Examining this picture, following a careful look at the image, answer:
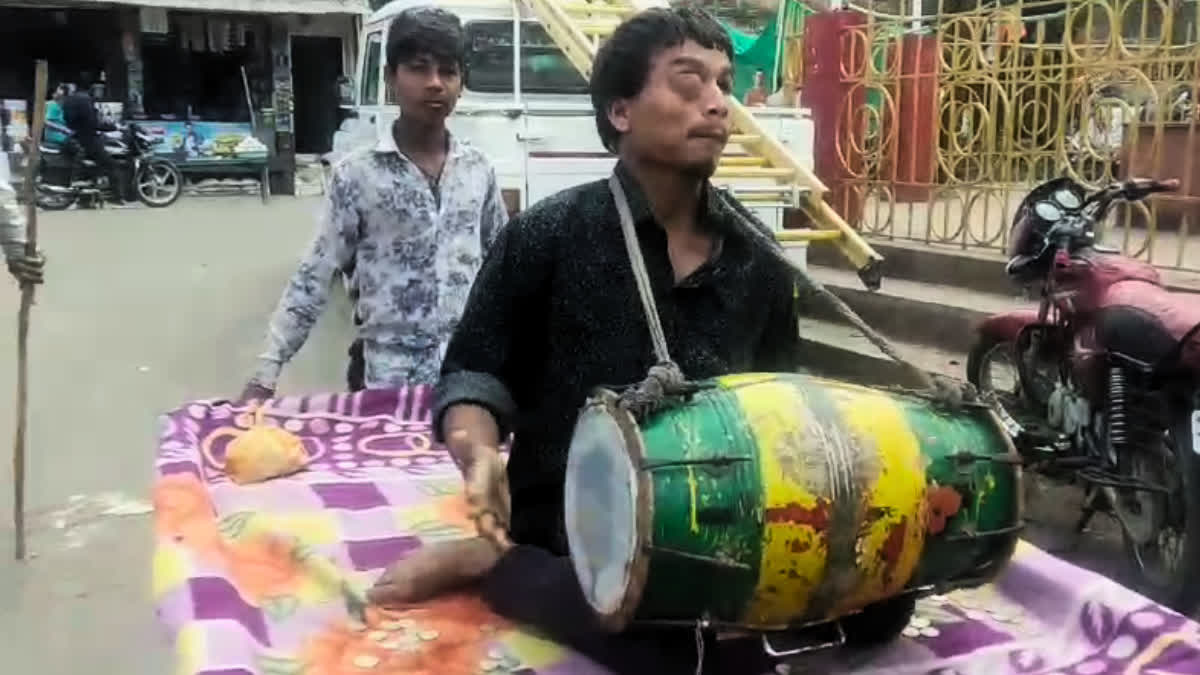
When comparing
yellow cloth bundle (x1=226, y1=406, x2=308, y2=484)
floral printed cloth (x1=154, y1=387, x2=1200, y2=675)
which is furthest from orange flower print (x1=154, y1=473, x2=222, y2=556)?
yellow cloth bundle (x1=226, y1=406, x2=308, y2=484)

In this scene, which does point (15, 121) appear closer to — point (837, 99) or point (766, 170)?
point (837, 99)

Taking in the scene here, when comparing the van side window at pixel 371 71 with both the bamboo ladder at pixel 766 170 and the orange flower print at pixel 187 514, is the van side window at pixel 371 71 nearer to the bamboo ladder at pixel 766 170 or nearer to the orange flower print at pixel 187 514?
the bamboo ladder at pixel 766 170

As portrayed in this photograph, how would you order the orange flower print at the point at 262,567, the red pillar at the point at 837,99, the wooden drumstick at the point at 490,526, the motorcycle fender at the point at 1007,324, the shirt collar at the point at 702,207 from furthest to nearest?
the red pillar at the point at 837,99 → the motorcycle fender at the point at 1007,324 → the orange flower print at the point at 262,567 → the shirt collar at the point at 702,207 → the wooden drumstick at the point at 490,526

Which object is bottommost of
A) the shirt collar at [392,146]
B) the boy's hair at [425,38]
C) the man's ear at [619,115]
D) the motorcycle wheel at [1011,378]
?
the motorcycle wheel at [1011,378]

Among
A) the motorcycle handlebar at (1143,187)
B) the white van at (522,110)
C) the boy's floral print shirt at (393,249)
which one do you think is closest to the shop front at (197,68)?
the white van at (522,110)

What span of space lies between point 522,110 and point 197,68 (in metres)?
13.2

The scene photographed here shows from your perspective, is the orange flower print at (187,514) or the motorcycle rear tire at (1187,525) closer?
the orange flower print at (187,514)

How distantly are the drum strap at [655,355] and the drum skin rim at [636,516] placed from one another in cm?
2

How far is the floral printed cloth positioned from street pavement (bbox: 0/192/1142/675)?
263mm

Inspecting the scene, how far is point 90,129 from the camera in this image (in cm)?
1586

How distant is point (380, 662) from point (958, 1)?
9265 mm

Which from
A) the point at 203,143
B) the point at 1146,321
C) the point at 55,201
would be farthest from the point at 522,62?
the point at 203,143

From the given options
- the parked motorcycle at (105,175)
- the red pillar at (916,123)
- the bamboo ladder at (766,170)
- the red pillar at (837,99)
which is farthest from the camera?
the parked motorcycle at (105,175)

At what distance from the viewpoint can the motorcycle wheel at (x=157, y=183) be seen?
16188 mm
